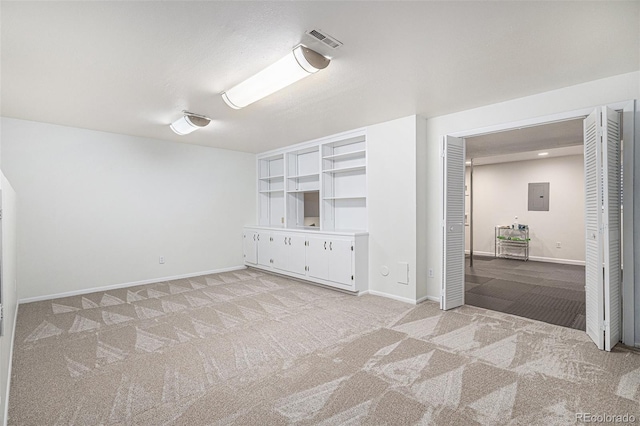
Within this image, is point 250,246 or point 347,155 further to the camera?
point 250,246

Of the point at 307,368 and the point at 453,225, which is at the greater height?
the point at 453,225

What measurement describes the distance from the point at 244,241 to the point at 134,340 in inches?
137

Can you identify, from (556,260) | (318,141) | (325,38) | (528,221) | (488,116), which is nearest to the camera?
(325,38)

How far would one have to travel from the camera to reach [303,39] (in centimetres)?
219

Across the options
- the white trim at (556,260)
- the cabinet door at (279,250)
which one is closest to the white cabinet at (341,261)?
the cabinet door at (279,250)

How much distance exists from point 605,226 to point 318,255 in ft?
10.9

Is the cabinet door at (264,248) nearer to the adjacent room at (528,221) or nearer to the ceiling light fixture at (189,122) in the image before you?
the ceiling light fixture at (189,122)

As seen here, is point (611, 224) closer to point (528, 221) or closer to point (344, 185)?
point (344, 185)

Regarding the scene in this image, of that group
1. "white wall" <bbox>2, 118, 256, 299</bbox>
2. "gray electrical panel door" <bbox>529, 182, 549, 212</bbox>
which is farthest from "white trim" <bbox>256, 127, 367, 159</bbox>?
"gray electrical panel door" <bbox>529, 182, 549, 212</bbox>

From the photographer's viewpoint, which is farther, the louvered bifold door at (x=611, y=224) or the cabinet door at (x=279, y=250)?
the cabinet door at (x=279, y=250)

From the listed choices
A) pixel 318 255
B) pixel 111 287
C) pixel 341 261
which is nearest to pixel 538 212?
pixel 341 261

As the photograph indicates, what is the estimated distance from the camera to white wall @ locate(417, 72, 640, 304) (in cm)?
287

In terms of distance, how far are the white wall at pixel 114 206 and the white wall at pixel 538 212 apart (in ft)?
21.1

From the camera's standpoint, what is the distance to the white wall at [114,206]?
416 cm
